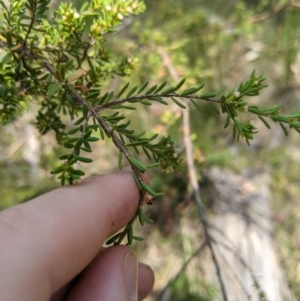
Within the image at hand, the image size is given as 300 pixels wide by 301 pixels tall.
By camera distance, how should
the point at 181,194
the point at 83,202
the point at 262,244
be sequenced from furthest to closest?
the point at 181,194 → the point at 262,244 → the point at 83,202

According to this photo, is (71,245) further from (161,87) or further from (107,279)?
(161,87)

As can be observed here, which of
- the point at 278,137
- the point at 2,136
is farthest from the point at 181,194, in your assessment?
the point at 2,136

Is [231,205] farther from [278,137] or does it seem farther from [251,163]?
[278,137]

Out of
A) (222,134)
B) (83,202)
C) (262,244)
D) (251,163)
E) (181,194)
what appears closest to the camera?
(83,202)

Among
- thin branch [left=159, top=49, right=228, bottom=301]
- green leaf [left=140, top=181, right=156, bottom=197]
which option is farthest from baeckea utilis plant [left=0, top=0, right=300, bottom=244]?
thin branch [left=159, top=49, right=228, bottom=301]

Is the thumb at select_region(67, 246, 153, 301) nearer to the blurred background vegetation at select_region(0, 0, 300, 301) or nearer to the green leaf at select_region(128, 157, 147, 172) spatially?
the green leaf at select_region(128, 157, 147, 172)

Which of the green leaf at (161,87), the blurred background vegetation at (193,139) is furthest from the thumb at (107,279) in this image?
the blurred background vegetation at (193,139)
